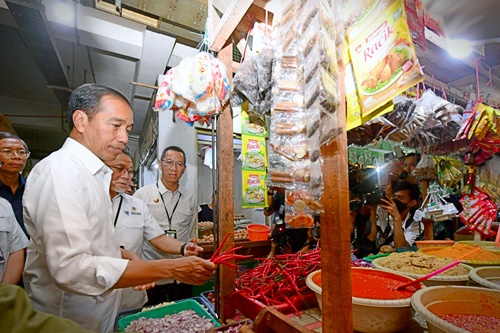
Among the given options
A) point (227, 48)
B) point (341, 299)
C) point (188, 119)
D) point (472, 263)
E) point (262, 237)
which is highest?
point (227, 48)

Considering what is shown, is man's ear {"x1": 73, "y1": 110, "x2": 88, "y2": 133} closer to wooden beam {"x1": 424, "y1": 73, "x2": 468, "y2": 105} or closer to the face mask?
wooden beam {"x1": 424, "y1": 73, "x2": 468, "y2": 105}

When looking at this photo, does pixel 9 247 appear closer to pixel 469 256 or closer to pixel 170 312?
pixel 170 312

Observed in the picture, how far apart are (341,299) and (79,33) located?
5.41 meters

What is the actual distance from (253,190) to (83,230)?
3.12 m

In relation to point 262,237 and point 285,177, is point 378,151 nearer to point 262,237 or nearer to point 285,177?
point 262,237

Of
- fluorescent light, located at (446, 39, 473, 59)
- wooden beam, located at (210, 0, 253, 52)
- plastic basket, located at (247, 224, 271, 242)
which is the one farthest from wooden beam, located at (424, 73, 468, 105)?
plastic basket, located at (247, 224, 271, 242)

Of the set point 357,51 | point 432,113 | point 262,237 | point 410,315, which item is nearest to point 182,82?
point 357,51

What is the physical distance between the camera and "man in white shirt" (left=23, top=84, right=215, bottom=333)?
121 centimetres

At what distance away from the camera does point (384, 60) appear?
1.15m

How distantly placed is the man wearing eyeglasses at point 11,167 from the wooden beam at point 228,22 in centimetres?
296

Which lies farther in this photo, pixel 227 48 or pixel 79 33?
pixel 79 33

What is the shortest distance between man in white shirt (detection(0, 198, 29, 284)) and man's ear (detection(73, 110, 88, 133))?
176cm

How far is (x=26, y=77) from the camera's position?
662cm

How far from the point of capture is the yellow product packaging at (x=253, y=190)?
4.19 metres
